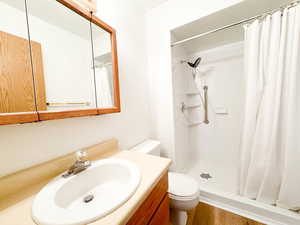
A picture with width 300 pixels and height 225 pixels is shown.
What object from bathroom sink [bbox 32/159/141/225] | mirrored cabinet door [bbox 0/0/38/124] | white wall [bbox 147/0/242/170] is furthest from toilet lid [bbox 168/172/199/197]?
mirrored cabinet door [bbox 0/0/38/124]

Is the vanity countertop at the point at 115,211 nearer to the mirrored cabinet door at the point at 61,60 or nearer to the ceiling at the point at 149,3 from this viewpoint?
the mirrored cabinet door at the point at 61,60

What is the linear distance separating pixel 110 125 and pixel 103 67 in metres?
0.47

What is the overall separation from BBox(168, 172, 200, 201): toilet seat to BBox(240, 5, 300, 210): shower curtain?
0.64m

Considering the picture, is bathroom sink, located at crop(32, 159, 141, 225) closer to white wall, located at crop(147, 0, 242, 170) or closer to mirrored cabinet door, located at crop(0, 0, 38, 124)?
mirrored cabinet door, located at crop(0, 0, 38, 124)

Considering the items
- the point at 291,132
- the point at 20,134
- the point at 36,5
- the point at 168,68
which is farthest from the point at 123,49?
the point at 291,132

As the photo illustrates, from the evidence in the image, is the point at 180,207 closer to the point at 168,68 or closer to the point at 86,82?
the point at 86,82


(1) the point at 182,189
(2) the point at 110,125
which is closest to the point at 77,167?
(2) the point at 110,125

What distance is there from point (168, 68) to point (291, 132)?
1.23m

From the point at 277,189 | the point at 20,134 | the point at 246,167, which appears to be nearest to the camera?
the point at 20,134

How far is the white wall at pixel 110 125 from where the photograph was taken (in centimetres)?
55

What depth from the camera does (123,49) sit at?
3.80 ft

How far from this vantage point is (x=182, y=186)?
101 cm

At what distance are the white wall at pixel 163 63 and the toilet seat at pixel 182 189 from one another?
40cm

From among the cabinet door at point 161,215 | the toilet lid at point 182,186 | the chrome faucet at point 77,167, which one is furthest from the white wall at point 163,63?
the chrome faucet at point 77,167
